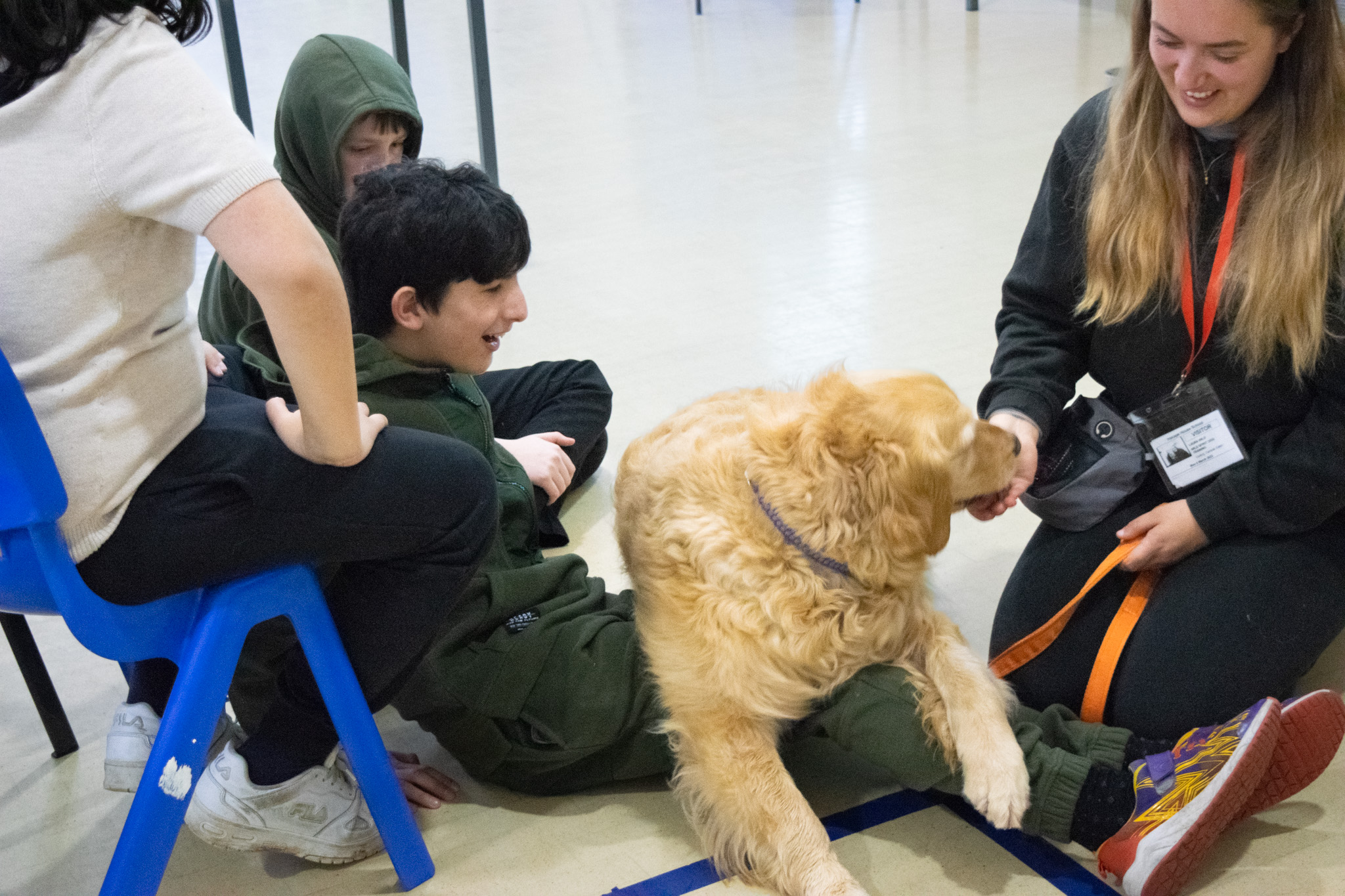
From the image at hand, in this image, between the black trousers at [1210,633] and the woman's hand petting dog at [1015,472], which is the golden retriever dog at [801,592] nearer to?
the woman's hand petting dog at [1015,472]

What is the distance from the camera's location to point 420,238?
1980mm

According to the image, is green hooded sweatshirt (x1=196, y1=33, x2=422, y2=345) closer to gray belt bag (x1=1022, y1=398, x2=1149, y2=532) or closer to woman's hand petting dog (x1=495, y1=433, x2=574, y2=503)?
woman's hand petting dog (x1=495, y1=433, x2=574, y2=503)

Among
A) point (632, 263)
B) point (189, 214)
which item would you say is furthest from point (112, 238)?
point (632, 263)

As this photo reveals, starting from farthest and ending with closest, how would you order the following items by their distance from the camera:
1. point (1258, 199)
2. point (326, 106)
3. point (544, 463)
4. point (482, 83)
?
point (482, 83) < point (326, 106) < point (544, 463) < point (1258, 199)

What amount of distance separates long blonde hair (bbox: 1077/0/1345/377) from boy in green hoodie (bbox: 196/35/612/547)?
3.81 feet

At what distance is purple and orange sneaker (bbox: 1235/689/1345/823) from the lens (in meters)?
1.67

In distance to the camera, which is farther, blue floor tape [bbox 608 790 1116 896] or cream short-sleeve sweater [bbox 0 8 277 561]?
blue floor tape [bbox 608 790 1116 896]

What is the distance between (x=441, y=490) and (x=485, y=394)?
1.33 meters

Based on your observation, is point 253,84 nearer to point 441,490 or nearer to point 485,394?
point 485,394

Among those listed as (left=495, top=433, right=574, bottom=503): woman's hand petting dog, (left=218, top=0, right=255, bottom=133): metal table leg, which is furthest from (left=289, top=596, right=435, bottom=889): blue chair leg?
(left=218, top=0, right=255, bottom=133): metal table leg

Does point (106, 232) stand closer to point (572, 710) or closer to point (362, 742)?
point (362, 742)

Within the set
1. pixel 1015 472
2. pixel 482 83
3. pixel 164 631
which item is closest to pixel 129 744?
pixel 164 631

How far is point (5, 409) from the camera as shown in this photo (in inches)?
48.5

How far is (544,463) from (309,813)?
91 cm
